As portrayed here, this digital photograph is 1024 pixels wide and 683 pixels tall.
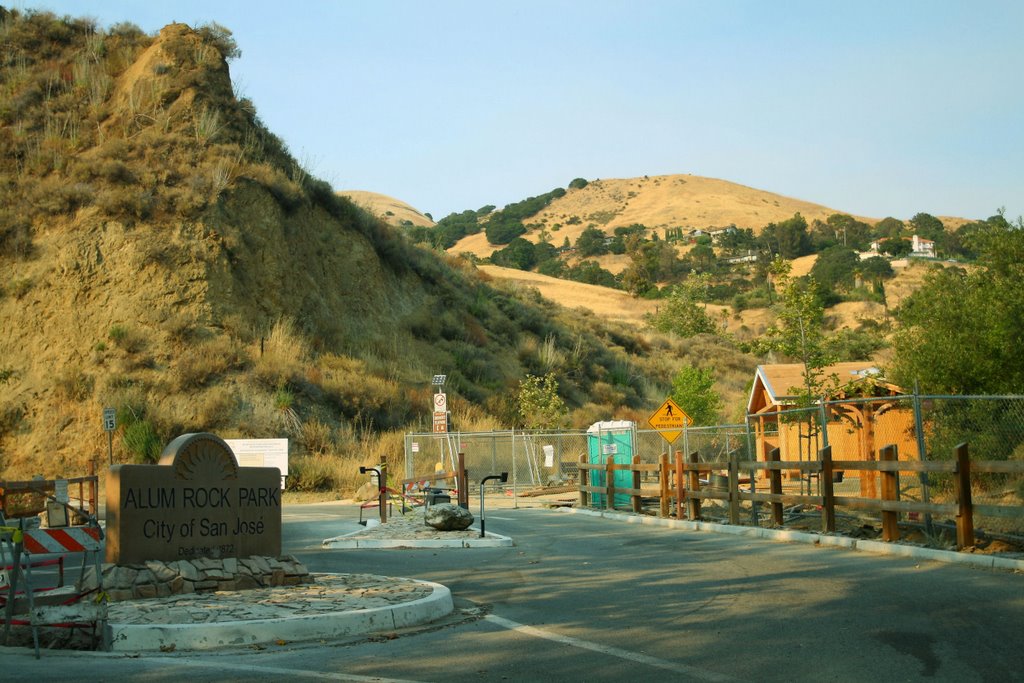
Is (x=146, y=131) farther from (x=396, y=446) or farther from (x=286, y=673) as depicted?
(x=286, y=673)

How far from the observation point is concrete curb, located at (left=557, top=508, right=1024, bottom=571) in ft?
39.3

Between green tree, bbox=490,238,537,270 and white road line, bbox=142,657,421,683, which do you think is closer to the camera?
white road line, bbox=142,657,421,683

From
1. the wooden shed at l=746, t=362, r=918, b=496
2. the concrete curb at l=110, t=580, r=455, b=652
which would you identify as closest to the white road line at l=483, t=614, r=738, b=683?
the concrete curb at l=110, t=580, r=455, b=652

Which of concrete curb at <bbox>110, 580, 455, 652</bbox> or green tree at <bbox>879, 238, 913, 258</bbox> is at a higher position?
green tree at <bbox>879, 238, 913, 258</bbox>

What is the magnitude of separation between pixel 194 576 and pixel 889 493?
935 cm

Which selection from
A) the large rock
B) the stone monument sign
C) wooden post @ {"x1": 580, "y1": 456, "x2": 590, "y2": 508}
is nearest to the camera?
the stone monument sign

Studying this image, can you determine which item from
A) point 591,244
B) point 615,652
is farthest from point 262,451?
point 591,244

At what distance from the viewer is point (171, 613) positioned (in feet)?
31.6

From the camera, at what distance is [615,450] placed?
27078 mm

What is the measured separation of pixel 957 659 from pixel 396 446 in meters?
31.0

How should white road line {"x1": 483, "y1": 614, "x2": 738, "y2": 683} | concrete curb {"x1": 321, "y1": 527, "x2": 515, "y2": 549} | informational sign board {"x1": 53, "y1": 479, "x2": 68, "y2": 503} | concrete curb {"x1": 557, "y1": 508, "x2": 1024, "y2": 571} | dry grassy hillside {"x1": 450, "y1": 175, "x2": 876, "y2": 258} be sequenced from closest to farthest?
white road line {"x1": 483, "y1": 614, "x2": 738, "y2": 683}, concrete curb {"x1": 557, "y1": 508, "x2": 1024, "y2": 571}, concrete curb {"x1": 321, "y1": 527, "x2": 515, "y2": 549}, informational sign board {"x1": 53, "y1": 479, "x2": 68, "y2": 503}, dry grassy hillside {"x1": 450, "y1": 175, "x2": 876, "y2": 258}

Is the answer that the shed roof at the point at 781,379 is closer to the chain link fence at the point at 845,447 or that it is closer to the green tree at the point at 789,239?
the chain link fence at the point at 845,447

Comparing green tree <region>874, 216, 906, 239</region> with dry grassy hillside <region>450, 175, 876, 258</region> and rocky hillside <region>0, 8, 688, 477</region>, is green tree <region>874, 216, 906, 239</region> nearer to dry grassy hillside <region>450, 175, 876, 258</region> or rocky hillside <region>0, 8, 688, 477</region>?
dry grassy hillside <region>450, 175, 876, 258</region>

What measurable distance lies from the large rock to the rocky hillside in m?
18.3
